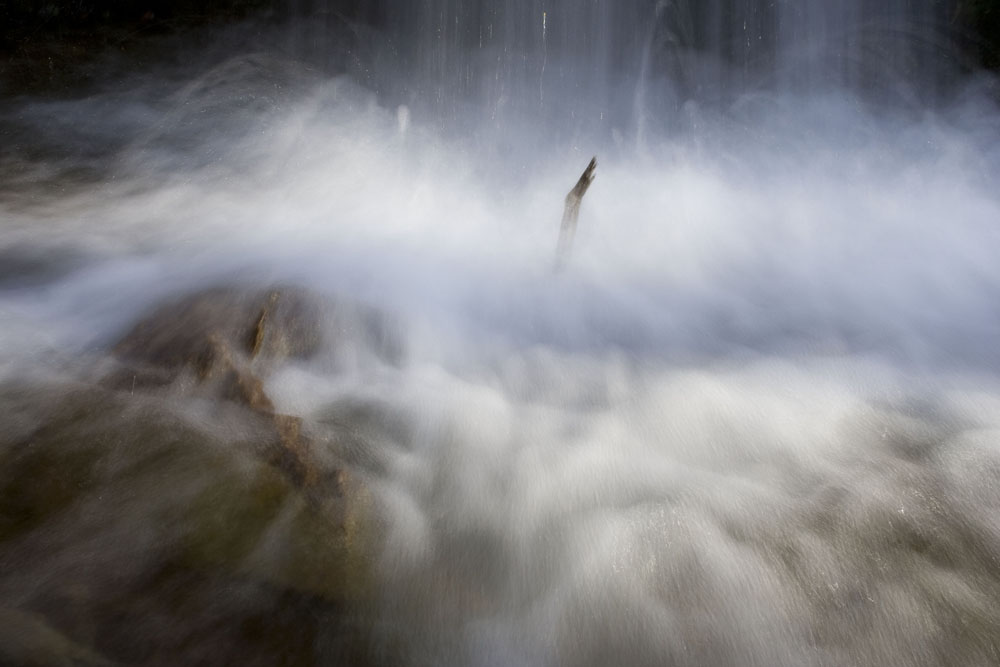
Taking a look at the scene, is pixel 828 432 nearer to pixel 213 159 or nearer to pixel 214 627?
pixel 214 627

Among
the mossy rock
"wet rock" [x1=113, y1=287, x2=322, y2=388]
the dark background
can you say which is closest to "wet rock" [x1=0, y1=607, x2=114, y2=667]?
the mossy rock

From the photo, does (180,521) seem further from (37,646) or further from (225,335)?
(225,335)

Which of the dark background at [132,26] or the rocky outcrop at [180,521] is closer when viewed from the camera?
the rocky outcrop at [180,521]

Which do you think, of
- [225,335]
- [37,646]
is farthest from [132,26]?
[37,646]

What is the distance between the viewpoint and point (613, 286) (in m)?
5.12

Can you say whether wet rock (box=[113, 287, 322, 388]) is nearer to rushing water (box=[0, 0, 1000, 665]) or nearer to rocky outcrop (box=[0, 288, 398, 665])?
rocky outcrop (box=[0, 288, 398, 665])

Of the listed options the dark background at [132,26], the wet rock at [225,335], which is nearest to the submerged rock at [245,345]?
the wet rock at [225,335]

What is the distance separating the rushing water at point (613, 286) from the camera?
202cm

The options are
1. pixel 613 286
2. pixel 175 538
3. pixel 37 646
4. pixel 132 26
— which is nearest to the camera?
pixel 37 646

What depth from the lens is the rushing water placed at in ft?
6.63

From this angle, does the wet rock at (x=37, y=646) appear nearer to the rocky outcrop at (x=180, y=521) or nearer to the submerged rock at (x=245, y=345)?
the rocky outcrop at (x=180, y=521)

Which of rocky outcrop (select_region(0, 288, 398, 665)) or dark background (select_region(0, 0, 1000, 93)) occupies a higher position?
dark background (select_region(0, 0, 1000, 93))

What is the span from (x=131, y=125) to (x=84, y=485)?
7.55 meters

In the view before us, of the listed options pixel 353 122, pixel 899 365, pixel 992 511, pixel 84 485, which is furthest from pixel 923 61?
pixel 84 485
